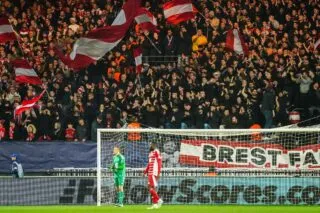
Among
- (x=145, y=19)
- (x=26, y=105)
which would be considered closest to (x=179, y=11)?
Answer: (x=145, y=19)

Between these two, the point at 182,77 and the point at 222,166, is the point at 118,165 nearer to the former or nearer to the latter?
the point at 222,166

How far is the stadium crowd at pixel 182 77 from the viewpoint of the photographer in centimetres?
2639

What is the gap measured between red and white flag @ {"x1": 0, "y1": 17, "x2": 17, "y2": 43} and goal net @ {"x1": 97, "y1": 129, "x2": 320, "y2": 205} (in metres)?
4.11

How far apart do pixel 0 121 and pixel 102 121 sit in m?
3.16

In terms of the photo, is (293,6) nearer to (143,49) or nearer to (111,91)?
(143,49)

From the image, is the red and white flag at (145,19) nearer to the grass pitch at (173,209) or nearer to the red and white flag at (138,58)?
the red and white flag at (138,58)

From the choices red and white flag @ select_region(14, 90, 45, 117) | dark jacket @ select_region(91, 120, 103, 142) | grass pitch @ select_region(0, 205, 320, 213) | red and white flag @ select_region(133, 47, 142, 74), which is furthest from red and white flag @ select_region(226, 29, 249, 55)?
red and white flag @ select_region(14, 90, 45, 117)

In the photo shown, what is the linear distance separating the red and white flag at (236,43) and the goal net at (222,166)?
4.03 meters

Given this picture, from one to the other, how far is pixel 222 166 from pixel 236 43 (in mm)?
4935

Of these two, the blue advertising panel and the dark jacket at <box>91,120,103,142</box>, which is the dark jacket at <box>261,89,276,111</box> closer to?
the dark jacket at <box>91,120,103,142</box>

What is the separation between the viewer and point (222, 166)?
996 inches

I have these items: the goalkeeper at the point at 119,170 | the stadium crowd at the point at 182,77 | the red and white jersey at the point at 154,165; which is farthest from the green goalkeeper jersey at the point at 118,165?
the stadium crowd at the point at 182,77

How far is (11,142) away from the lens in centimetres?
2620

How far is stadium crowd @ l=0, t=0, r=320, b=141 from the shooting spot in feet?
86.6
